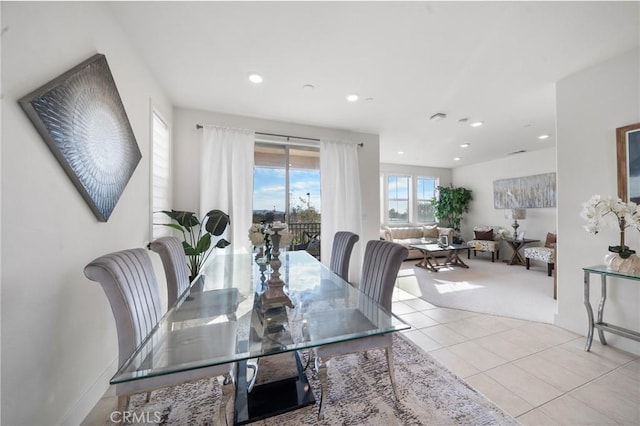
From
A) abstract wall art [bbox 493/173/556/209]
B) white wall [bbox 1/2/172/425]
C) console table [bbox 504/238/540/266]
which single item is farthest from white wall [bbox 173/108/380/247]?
abstract wall art [bbox 493/173/556/209]

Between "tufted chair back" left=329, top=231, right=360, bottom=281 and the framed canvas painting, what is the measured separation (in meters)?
2.31

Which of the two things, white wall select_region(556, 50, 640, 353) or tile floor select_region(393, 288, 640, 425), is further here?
white wall select_region(556, 50, 640, 353)

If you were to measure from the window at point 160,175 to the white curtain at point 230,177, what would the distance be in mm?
387

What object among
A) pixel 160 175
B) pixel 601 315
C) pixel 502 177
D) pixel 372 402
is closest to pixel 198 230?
pixel 160 175

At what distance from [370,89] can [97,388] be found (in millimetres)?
3424

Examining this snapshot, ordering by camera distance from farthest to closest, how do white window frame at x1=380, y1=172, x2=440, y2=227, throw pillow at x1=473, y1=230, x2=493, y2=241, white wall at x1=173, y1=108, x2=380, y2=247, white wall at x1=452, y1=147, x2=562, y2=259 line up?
white window frame at x1=380, y1=172, x2=440, y2=227 → throw pillow at x1=473, y1=230, x2=493, y2=241 → white wall at x1=452, y1=147, x2=562, y2=259 → white wall at x1=173, y1=108, x2=380, y2=247

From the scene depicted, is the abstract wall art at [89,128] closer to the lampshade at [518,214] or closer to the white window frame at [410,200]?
the white window frame at [410,200]

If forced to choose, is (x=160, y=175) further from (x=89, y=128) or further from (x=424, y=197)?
(x=424, y=197)

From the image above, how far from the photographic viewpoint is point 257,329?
1.22 metres

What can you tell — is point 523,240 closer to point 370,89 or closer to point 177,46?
point 370,89

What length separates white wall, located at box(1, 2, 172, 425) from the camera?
38.0 inches

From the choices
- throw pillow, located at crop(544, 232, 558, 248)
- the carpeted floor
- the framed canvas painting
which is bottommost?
the carpeted floor

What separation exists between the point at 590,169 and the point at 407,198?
15.9 feet

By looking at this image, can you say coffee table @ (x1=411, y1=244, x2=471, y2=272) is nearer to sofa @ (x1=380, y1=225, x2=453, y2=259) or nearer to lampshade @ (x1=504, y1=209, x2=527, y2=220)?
sofa @ (x1=380, y1=225, x2=453, y2=259)
